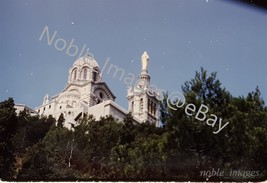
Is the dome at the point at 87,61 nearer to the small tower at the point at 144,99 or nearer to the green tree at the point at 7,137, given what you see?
the small tower at the point at 144,99

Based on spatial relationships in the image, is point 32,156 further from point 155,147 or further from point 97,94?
point 97,94

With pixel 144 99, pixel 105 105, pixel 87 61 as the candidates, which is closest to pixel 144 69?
pixel 87 61

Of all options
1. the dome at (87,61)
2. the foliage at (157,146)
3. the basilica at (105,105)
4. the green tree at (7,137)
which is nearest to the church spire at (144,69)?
the basilica at (105,105)

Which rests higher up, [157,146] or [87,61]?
[87,61]

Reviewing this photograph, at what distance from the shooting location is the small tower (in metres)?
2.31

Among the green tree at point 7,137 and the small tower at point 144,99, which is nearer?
the green tree at point 7,137

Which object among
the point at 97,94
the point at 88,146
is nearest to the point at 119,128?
the point at 88,146

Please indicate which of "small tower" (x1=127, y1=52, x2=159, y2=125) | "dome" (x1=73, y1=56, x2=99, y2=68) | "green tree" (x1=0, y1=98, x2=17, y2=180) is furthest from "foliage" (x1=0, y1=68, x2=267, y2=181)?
"dome" (x1=73, y1=56, x2=99, y2=68)

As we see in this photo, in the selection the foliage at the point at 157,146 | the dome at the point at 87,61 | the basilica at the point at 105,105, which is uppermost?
the dome at the point at 87,61

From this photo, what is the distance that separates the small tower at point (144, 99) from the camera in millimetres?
2307

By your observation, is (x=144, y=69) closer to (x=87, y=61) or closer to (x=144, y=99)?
(x=87, y=61)

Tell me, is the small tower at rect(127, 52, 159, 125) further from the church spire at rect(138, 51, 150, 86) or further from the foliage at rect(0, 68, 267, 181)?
the foliage at rect(0, 68, 267, 181)

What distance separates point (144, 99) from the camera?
2.77 meters

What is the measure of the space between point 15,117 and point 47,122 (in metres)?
0.33
